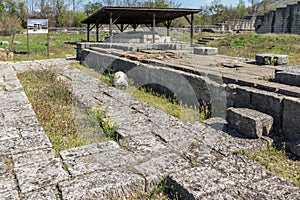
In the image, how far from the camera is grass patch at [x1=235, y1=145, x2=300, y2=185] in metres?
3.14

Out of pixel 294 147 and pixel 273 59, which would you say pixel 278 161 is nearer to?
pixel 294 147

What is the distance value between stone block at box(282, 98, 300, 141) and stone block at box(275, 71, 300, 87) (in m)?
0.95

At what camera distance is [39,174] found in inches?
112

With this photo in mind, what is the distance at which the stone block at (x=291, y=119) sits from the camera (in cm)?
374

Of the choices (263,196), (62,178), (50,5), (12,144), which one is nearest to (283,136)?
(263,196)

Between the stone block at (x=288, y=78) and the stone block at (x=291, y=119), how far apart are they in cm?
95

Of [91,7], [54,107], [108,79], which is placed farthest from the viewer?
[91,7]

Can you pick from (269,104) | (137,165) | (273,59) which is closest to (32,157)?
(137,165)

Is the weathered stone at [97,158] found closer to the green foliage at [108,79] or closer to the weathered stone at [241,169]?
the weathered stone at [241,169]

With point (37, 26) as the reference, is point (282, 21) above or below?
above

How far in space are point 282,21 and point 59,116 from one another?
3028 centimetres

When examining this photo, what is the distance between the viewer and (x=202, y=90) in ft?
18.0

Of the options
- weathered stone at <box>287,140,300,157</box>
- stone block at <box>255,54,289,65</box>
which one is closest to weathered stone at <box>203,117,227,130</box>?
weathered stone at <box>287,140,300,157</box>

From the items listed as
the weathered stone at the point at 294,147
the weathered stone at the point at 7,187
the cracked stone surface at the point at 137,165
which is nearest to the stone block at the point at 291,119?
the weathered stone at the point at 294,147
